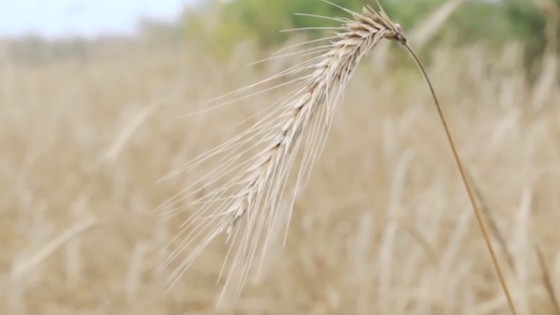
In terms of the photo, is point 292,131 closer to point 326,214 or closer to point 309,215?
point 309,215

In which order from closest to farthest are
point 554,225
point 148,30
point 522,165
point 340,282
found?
point 340,282 → point 554,225 → point 522,165 → point 148,30

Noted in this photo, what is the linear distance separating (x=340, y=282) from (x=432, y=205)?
11.0 inches

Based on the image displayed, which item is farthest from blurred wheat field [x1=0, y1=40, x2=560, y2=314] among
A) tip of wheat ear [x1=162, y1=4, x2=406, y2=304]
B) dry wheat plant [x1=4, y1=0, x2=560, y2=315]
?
tip of wheat ear [x1=162, y1=4, x2=406, y2=304]

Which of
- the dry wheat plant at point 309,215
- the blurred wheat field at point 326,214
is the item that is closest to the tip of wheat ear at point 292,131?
the dry wheat plant at point 309,215

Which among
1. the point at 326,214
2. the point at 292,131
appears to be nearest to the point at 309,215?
the point at 326,214

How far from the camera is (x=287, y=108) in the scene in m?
0.57

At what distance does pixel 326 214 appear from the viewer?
2.14m

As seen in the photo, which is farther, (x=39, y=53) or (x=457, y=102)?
(x=39, y=53)

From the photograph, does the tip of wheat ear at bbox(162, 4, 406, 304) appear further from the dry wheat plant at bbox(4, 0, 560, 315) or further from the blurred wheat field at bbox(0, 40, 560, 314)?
the blurred wheat field at bbox(0, 40, 560, 314)

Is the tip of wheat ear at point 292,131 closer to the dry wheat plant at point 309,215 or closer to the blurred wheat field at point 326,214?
the dry wheat plant at point 309,215

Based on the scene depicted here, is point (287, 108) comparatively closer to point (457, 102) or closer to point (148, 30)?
point (457, 102)

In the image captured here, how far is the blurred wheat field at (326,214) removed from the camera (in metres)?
1.67

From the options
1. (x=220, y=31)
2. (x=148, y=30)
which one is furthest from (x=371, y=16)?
(x=148, y=30)

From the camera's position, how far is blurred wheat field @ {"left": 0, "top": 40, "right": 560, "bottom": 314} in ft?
5.47
